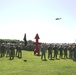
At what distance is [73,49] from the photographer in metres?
35.5

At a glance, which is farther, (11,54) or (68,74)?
(11,54)

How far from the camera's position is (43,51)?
34.8 metres

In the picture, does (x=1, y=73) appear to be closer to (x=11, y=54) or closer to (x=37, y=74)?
(x=37, y=74)

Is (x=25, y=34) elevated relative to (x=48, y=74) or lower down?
elevated

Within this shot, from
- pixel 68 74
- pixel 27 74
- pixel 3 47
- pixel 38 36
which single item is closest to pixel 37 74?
pixel 27 74

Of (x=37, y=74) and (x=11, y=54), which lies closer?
(x=37, y=74)

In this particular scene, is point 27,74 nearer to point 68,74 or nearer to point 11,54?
point 68,74

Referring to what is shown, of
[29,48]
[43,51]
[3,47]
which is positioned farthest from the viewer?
[29,48]

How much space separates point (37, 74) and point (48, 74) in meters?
0.90

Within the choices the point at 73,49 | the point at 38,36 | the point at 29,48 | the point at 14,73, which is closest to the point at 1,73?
the point at 14,73

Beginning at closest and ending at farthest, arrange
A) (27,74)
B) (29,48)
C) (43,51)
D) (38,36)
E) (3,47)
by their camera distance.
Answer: (27,74) → (43,51) → (3,47) → (38,36) → (29,48)

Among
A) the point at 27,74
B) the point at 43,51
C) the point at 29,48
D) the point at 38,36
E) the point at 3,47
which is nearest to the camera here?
the point at 27,74

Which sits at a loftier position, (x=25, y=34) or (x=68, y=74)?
(x=25, y=34)

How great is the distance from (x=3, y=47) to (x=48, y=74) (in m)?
18.6
